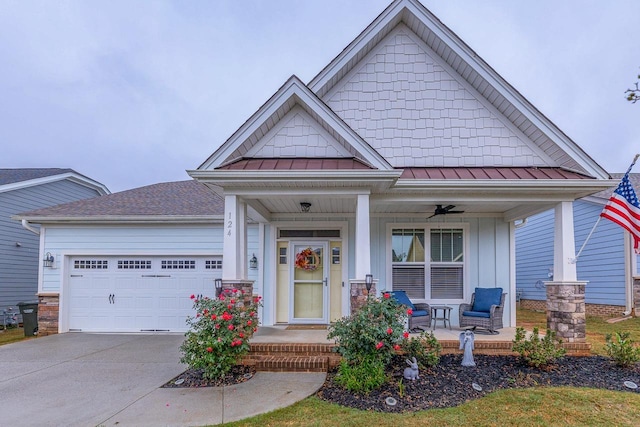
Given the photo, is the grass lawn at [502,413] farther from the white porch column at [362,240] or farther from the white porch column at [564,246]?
the white porch column at [564,246]

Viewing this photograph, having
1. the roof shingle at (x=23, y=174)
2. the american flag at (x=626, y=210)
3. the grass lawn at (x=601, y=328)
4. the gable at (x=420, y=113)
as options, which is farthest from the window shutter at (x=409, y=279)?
the roof shingle at (x=23, y=174)

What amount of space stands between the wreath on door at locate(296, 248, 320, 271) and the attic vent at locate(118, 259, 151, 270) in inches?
161

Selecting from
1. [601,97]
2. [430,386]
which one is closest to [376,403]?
[430,386]

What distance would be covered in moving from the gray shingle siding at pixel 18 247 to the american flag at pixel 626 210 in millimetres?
15502

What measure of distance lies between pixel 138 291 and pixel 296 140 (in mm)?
6154

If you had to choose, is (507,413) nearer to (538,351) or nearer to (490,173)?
Answer: (538,351)

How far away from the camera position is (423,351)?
610 centimetres

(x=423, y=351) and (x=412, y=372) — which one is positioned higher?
(x=423, y=351)

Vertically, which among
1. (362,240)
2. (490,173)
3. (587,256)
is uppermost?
(490,173)

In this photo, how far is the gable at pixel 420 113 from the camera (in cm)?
805

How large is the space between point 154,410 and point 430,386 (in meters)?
3.41

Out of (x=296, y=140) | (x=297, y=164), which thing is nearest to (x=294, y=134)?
(x=296, y=140)

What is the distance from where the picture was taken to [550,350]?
19.5ft

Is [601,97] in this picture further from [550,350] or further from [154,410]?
[154,410]
